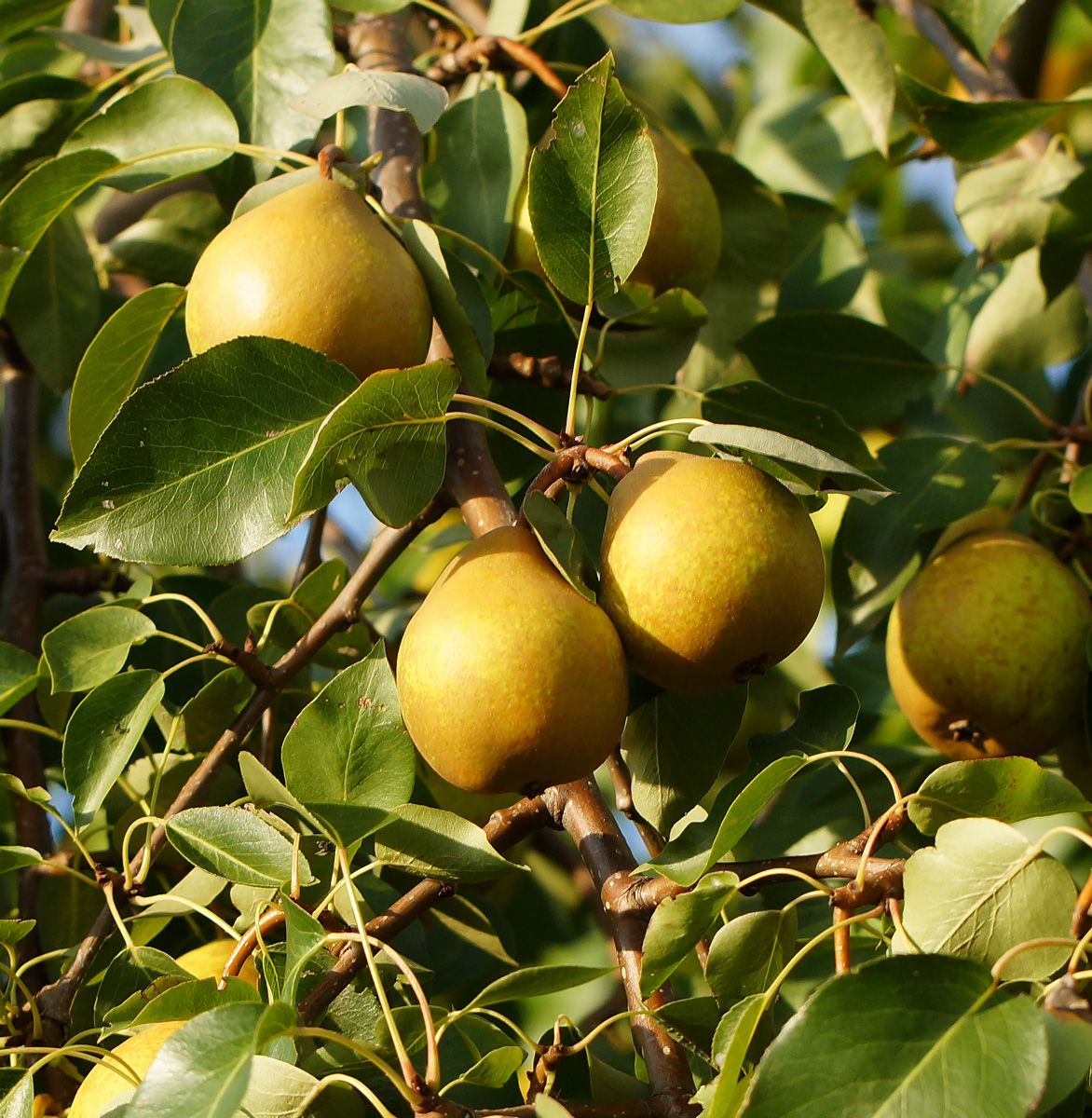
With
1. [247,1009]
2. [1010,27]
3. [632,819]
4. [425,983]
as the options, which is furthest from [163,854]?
[1010,27]

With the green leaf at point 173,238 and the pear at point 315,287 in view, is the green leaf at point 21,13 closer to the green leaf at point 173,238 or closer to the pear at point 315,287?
the green leaf at point 173,238

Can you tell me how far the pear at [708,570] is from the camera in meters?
0.91

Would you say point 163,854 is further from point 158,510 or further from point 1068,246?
point 1068,246

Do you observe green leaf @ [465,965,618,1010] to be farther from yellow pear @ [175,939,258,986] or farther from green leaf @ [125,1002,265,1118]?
yellow pear @ [175,939,258,986]

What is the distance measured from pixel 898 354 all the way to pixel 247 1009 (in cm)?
128

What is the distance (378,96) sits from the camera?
3.60 ft

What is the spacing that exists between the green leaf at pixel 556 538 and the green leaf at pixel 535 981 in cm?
26

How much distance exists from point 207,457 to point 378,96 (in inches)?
14.5

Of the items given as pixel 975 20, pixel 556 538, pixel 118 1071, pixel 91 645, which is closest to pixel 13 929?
pixel 118 1071

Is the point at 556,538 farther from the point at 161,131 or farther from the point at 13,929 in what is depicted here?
the point at 161,131

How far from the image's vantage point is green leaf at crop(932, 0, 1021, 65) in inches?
59.5

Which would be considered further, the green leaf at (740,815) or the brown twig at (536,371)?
the brown twig at (536,371)

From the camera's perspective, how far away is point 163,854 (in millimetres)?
1429

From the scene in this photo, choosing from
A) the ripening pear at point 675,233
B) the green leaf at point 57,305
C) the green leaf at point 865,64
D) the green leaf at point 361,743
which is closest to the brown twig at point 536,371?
the ripening pear at point 675,233
